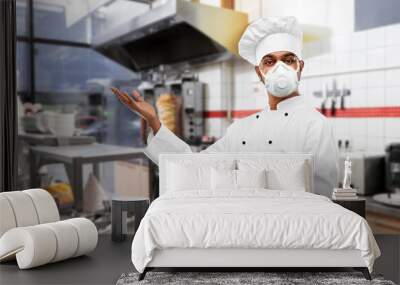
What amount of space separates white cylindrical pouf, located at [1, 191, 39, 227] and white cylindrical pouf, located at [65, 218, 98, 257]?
28cm

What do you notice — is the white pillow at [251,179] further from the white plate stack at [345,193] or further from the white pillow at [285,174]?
the white plate stack at [345,193]

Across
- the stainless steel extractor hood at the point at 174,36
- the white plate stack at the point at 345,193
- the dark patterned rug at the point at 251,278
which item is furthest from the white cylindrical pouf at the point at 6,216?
the stainless steel extractor hood at the point at 174,36

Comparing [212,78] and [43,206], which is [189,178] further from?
[212,78]

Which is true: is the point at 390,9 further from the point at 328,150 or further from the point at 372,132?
the point at 328,150

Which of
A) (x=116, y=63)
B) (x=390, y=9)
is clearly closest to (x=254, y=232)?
(x=390, y=9)

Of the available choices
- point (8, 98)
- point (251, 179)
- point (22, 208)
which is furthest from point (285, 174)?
point (8, 98)

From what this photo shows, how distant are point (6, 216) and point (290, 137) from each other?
7.71ft

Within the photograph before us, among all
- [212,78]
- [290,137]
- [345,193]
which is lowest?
[345,193]

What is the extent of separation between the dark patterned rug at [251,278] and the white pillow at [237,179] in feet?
2.56

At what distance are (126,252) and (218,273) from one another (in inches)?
37.7

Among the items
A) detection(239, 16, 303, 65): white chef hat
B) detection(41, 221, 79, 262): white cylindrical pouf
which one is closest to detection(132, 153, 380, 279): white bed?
detection(41, 221, 79, 262): white cylindrical pouf

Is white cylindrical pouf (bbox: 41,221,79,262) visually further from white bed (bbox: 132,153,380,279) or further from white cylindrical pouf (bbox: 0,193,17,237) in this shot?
white bed (bbox: 132,153,380,279)

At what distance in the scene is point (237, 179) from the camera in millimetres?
3822

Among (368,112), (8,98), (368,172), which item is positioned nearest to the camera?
(368,172)
